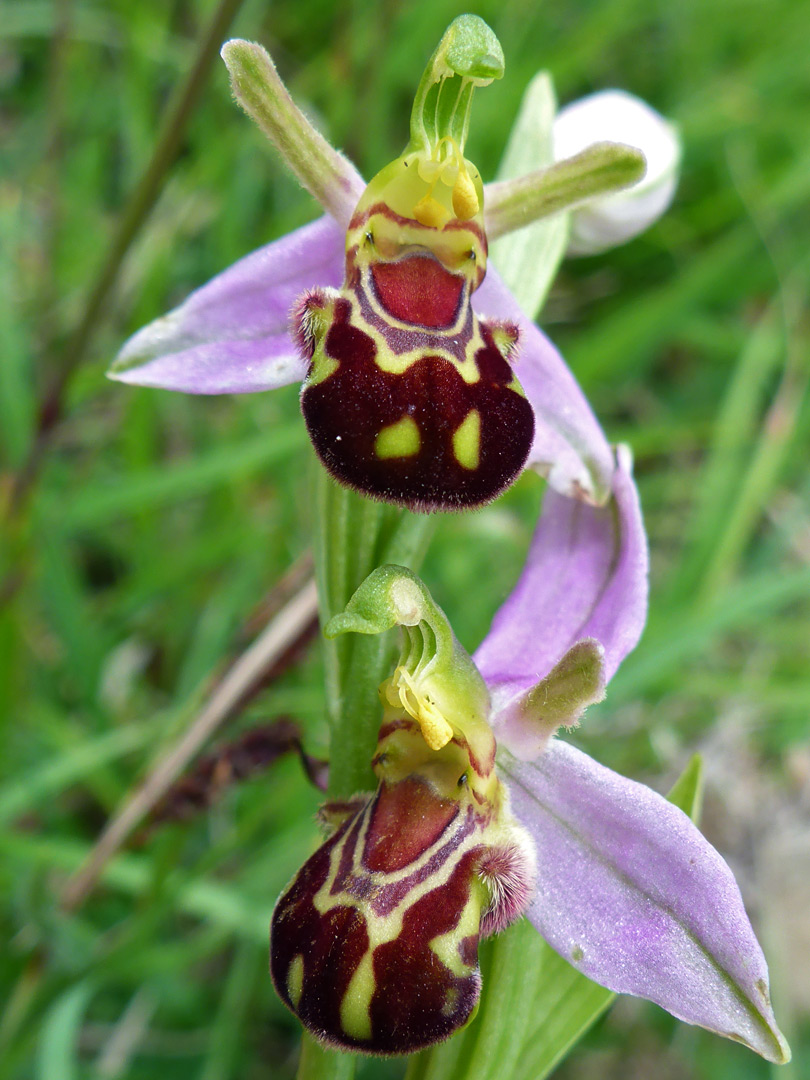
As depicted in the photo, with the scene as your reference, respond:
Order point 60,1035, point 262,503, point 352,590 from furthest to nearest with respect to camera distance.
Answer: point 262,503
point 60,1035
point 352,590

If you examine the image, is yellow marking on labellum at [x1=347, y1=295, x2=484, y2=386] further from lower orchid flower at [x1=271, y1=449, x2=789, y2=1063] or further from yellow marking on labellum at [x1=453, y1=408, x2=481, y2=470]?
lower orchid flower at [x1=271, y1=449, x2=789, y2=1063]

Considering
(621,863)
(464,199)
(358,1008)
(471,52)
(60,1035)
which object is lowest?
(60,1035)

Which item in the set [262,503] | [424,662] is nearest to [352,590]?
[424,662]

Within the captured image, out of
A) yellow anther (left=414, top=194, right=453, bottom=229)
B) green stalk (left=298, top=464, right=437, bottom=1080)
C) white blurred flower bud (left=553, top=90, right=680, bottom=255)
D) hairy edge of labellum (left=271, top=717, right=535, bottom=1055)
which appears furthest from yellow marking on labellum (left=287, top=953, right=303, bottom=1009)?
white blurred flower bud (left=553, top=90, right=680, bottom=255)

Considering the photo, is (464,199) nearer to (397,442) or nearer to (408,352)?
(408,352)

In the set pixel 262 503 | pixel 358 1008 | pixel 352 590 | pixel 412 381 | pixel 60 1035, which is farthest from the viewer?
pixel 262 503

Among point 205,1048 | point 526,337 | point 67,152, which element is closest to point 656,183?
point 526,337
